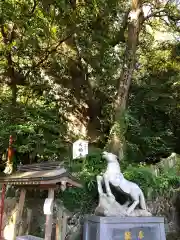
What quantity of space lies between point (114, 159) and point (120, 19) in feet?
30.6

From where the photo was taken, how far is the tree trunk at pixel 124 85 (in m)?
11.9

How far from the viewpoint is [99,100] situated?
48.5ft

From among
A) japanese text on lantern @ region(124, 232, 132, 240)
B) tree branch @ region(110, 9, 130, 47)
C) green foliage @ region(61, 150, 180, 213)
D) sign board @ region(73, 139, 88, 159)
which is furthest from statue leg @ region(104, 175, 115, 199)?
tree branch @ region(110, 9, 130, 47)

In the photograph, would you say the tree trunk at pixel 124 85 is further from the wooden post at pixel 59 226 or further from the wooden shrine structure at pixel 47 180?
the wooden shrine structure at pixel 47 180

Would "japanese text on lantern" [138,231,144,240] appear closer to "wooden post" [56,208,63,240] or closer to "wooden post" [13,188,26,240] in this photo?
"wooden post" [56,208,63,240]

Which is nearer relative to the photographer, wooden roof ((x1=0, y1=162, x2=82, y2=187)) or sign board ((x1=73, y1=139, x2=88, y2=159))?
wooden roof ((x1=0, y1=162, x2=82, y2=187))

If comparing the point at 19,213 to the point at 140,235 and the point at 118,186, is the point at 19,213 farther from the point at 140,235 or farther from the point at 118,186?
the point at 140,235

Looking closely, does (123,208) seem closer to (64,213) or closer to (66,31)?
(64,213)

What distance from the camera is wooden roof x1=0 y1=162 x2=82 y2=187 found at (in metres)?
6.29

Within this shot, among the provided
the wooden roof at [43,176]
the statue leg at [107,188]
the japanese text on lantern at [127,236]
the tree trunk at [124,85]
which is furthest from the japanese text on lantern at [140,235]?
the tree trunk at [124,85]

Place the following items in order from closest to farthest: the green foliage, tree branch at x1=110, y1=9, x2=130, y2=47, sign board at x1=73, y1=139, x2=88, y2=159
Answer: the green foliage, sign board at x1=73, y1=139, x2=88, y2=159, tree branch at x1=110, y1=9, x2=130, y2=47

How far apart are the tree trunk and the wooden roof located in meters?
4.69

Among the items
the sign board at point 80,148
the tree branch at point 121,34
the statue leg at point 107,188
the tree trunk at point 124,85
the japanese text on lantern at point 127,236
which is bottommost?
the japanese text on lantern at point 127,236

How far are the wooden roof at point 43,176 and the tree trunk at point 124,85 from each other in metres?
4.69
